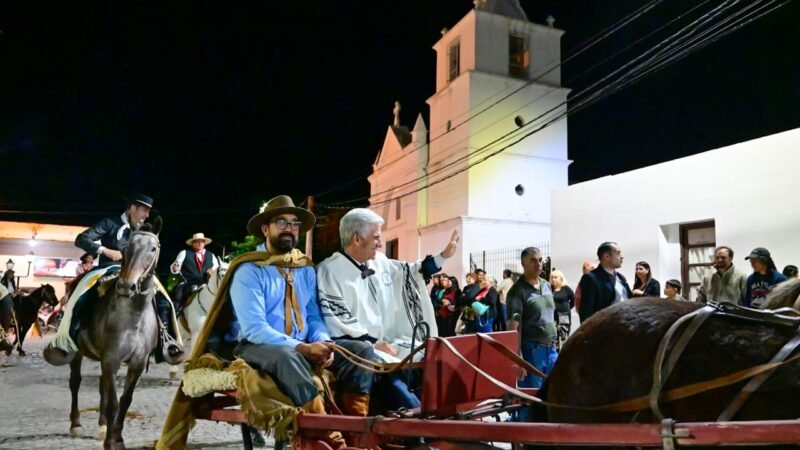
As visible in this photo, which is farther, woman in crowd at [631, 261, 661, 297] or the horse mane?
woman in crowd at [631, 261, 661, 297]

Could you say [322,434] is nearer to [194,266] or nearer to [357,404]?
[357,404]

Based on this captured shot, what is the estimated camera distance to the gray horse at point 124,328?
20.3 feet

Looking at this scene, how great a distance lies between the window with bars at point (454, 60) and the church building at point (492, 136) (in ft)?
0.15

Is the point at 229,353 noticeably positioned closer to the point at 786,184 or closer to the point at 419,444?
the point at 419,444

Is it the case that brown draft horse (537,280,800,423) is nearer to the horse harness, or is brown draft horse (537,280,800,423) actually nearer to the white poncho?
the horse harness

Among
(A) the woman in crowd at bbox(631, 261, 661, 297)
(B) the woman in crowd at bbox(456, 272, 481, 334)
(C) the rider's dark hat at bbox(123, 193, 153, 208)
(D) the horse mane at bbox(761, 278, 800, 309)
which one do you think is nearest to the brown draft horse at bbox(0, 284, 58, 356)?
(B) the woman in crowd at bbox(456, 272, 481, 334)

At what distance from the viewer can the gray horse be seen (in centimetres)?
619

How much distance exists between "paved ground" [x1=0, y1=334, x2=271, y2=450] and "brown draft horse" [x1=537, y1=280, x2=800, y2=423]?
436cm

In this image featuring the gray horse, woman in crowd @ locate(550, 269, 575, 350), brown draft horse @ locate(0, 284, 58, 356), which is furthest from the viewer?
brown draft horse @ locate(0, 284, 58, 356)

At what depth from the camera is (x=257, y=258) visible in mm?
A: 4547

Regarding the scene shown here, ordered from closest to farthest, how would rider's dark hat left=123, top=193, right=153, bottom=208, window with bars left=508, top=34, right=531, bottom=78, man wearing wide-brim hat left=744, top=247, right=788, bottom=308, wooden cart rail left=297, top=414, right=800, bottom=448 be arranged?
wooden cart rail left=297, top=414, right=800, bottom=448 → rider's dark hat left=123, top=193, right=153, bottom=208 → man wearing wide-brim hat left=744, top=247, right=788, bottom=308 → window with bars left=508, top=34, right=531, bottom=78

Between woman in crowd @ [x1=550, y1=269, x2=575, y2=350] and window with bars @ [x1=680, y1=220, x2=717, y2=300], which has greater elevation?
window with bars @ [x1=680, y1=220, x2=717, y2=300]

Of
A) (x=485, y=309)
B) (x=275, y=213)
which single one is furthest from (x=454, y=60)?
(x=275, y=213)

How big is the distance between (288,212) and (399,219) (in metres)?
28.5
